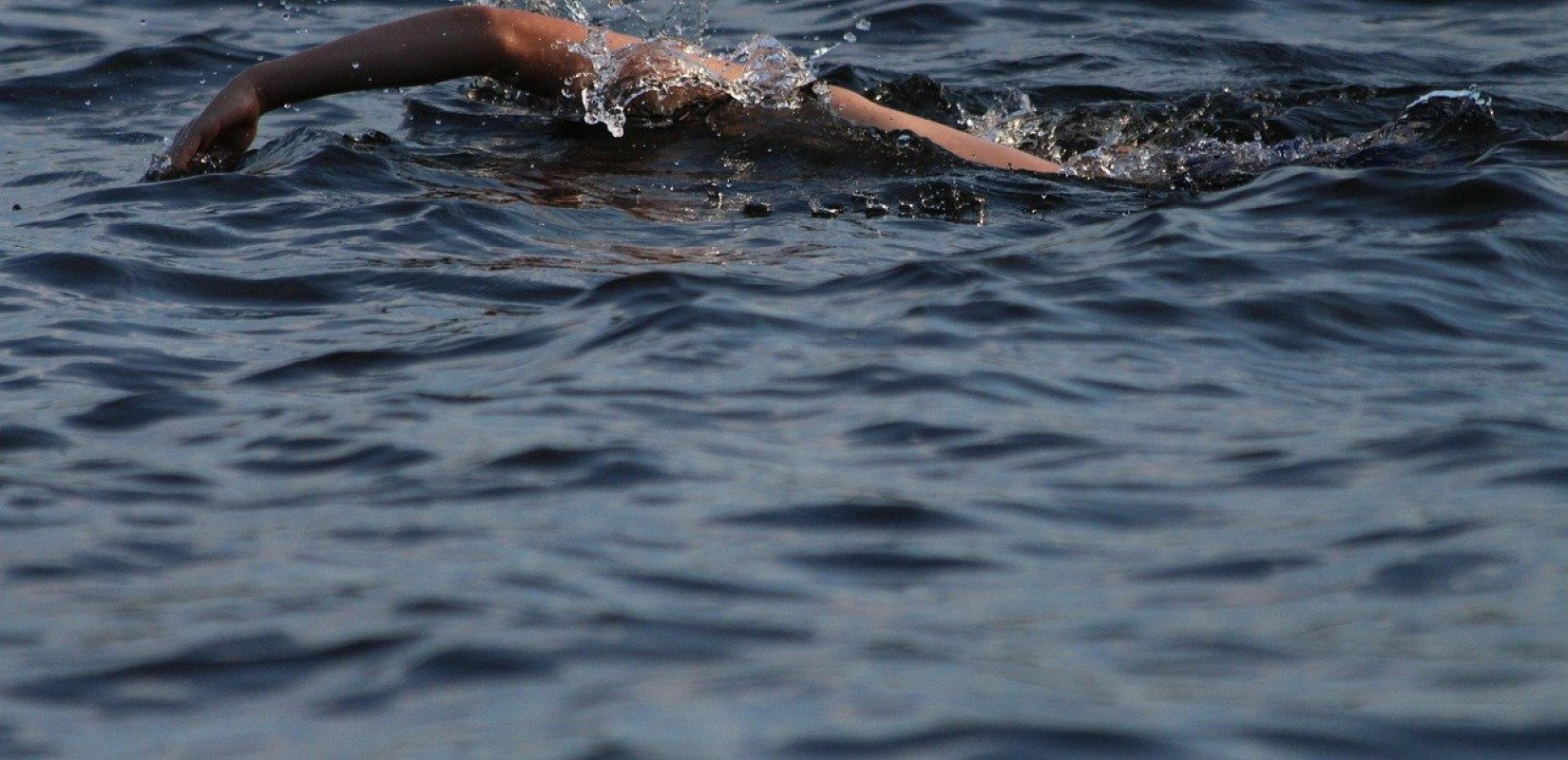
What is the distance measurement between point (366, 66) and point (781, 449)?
330cm

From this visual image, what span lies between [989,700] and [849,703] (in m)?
0.18

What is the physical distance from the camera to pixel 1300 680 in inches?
106

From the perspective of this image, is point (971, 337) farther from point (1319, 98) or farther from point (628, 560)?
point (1319, 98)

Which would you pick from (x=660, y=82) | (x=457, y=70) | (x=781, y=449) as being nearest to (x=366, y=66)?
(x=457, y=70)

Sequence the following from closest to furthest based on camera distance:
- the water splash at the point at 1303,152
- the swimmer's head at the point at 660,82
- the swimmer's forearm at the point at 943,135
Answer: the water splash at the point at 1303,152
the swimmer's forearm at the point at 943,135
the swimmer's head at the point at 660,82

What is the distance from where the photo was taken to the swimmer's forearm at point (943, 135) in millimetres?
6645

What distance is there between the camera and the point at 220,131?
257 inches

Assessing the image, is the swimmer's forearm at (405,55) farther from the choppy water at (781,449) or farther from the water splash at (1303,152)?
the water splash at (1303,152)

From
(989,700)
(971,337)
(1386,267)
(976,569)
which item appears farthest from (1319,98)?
(989,700)

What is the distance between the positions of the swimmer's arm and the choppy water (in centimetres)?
23

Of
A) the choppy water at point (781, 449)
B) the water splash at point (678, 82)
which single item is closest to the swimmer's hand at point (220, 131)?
the choppy water at point (781, 449)

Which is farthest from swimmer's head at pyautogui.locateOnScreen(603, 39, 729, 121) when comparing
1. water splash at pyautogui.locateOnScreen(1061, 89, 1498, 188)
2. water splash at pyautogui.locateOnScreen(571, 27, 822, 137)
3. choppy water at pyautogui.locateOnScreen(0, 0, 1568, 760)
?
water splash at pyautogui.locateOnScreen(1061, 89, 1498, 188)

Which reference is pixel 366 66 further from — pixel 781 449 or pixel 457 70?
pixel 781 449

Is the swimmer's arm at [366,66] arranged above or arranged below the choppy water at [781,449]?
above
